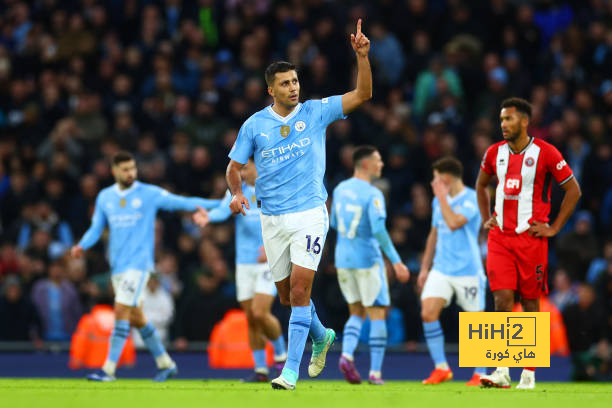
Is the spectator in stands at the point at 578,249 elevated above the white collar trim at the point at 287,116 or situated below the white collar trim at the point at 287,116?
below

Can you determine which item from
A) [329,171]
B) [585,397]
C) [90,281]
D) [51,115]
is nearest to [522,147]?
[585,397]

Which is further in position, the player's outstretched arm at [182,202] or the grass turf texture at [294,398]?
the player's outstretched arm at [182,202]

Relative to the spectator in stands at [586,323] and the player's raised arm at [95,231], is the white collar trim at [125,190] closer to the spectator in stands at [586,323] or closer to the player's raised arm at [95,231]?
the player's raised arm at [95,231]

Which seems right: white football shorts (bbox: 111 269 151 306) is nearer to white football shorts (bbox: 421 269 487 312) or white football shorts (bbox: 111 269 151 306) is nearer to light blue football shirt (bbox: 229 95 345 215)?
white football shorts (bbox: 421 269 487 312)

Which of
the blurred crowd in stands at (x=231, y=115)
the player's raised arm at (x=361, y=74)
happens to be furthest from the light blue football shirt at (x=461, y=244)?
the blurred crowd in stands at (x=231, y=115)

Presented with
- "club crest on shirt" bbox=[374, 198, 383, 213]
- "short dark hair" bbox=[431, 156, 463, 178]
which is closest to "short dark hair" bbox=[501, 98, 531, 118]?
"short dark hair" bbox=[431, 156, 463, 178]

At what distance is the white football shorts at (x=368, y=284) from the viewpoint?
12688 millimetres

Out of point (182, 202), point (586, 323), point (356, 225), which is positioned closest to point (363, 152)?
point (356, 225)

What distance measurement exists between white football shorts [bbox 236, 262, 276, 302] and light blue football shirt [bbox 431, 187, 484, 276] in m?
2.01

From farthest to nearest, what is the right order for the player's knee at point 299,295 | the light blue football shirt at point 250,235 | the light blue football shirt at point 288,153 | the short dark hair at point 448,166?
the light blue football shirt at point 250,235, the short dark hair at point 448,166, the light blue football shirt at point 288,153, the player's knee at point 299,295

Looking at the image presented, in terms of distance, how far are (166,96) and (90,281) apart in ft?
13.8

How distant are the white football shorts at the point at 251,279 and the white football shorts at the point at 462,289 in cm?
187

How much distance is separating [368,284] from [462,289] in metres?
1.07

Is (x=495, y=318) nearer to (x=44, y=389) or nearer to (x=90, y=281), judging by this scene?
(x=44, y=389)
